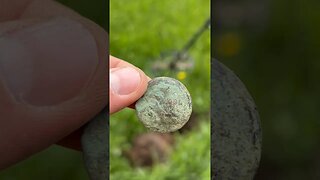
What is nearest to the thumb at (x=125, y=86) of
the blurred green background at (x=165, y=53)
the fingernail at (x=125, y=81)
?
the fingernail at (x=125, y=81)

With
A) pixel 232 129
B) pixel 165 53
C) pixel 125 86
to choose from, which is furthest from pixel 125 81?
pixel 165 53

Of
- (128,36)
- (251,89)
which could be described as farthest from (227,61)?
(128,36)

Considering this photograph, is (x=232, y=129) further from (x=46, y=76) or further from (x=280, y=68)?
(x=46, y=76)

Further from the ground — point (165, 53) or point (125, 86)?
point (125, 86)

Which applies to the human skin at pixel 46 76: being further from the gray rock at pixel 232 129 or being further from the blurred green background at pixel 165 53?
the blurred green background at pixel 165 53

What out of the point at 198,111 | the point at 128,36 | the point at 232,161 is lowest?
the point at 198,111

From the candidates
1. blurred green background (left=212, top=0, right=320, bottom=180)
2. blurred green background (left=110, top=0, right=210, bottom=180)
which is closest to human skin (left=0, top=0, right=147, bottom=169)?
blurred green background (left=212, top=0, right=320, bottom=180)

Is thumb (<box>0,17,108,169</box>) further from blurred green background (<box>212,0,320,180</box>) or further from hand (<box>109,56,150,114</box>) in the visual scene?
blurred green background (<box>212,0,320,180</box>)

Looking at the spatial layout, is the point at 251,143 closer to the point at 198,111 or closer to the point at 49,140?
the point at 49,140
